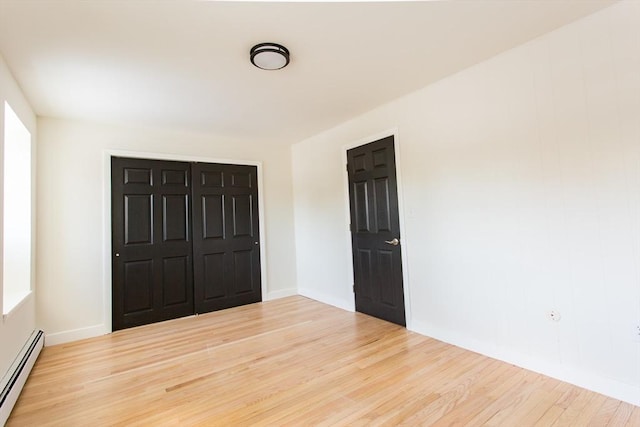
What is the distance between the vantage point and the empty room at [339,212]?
74.9 inches

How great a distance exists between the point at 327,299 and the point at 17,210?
3476mm

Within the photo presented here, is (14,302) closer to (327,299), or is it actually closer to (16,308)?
(16,308)

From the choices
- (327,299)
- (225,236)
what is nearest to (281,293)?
(327,299)

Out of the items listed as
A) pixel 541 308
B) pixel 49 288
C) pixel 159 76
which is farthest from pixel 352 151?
pixel 49 288

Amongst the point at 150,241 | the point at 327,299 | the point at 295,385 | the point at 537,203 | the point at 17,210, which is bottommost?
the point at 295,385

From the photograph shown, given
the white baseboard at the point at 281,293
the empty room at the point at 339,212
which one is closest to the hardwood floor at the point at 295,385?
the empty room at the point at 339,212

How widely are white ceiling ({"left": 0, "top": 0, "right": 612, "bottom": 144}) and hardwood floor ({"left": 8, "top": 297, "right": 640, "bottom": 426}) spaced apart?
2.40m

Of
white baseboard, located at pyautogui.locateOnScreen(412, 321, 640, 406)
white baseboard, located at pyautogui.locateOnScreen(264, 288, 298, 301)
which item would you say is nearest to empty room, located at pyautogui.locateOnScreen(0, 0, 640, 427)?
white baseboard, located at pyautogui.locateOnScreen(412, 321, 640, 406)

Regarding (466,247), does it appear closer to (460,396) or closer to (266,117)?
(460,396)

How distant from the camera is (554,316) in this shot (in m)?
2.19

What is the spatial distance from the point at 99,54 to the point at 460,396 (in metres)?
3.38

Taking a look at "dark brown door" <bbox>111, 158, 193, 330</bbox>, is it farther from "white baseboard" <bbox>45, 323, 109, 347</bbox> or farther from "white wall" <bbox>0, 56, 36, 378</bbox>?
"white wall" <bbox>0, 56, 36, 378</bbox>

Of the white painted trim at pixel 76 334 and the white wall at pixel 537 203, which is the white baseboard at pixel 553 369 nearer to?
the white wall at pixel 537 203

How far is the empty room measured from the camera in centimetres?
190
